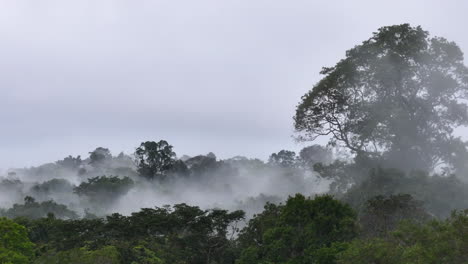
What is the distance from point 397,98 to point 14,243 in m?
35.3

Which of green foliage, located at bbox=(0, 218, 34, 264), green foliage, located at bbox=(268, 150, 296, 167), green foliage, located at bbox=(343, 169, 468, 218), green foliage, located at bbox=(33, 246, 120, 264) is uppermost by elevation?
green foliage, located at bbox=(268, 150, 296, 167)

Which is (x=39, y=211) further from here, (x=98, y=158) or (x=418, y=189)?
(x=98, y=158)

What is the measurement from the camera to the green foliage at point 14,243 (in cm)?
2813

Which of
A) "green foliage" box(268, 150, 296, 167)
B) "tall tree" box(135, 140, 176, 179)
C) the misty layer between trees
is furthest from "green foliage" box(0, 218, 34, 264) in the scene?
"green foliage" box(268, 150, 296, 167)

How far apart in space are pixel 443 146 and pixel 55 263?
36.0 m

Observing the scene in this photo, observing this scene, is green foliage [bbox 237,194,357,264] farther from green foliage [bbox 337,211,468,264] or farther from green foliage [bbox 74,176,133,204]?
green foliage [bbox 74,176,133,204]

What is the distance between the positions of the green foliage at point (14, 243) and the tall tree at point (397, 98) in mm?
27881

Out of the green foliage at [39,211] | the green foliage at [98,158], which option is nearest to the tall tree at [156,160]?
the green foliage at [39,211]

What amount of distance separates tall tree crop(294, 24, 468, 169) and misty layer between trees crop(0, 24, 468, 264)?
0.32 ft

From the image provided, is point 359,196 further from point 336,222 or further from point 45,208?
point 45,208

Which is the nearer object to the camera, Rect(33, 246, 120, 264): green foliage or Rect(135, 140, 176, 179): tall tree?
Rect(33, 246, 120, 264): green foliage

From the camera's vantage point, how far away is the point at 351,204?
45500 millimetres

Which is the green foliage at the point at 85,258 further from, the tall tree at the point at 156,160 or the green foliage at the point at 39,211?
the tall tree at the point at 156,160

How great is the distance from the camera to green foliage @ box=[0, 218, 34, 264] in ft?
92.3
